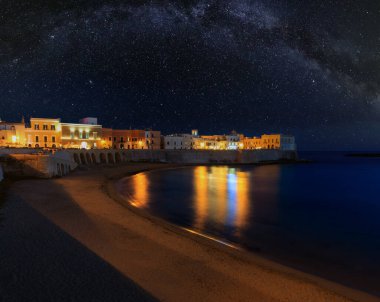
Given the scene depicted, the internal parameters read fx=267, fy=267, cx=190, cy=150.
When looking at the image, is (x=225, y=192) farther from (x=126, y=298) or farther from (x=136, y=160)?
(x=136, y=160)

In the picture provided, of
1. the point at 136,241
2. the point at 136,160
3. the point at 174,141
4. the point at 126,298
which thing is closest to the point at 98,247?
the point at 136,241

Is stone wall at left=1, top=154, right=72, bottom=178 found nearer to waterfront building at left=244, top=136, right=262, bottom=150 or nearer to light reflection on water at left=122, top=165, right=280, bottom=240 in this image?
light reflection on water at left=122, top=165, right=280, bottom=240

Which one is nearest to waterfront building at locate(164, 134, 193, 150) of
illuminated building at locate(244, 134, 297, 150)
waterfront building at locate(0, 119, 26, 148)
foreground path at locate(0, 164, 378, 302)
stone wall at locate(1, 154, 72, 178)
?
illuminated building at locate(244, 134, 297, 150)

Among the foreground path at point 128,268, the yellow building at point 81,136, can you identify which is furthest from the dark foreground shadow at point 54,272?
the yellow building at point 81,136

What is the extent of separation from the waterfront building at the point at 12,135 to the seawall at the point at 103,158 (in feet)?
42.4

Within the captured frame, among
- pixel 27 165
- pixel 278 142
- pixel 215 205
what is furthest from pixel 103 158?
pixel 278 142

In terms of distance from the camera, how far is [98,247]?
8938mm

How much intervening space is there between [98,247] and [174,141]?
73.5 m

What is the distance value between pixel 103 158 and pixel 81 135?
34.3 ft

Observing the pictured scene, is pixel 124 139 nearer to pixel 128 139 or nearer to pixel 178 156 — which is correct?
pixel 128 139

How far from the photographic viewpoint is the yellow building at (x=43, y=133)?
52.6 metres

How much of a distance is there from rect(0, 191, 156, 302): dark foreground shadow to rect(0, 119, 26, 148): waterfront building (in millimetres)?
46345

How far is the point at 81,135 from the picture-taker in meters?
59.6

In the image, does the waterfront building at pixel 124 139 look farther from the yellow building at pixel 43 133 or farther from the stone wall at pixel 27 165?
the stone wall at pixel 27 165
